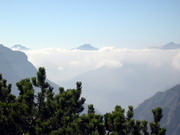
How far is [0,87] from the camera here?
96.1 ft

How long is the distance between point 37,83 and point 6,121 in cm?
580

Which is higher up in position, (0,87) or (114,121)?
(0,87)

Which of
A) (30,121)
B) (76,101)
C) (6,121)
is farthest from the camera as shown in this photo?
(76,101)

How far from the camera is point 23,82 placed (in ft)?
96.3

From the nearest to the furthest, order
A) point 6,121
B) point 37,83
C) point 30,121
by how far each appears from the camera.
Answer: point 6,121 < point 30,121 < point 37,83

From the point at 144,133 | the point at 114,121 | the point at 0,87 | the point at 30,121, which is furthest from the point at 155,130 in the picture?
the point at 0,87

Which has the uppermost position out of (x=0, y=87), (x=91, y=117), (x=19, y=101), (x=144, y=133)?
(x=0, y=87)

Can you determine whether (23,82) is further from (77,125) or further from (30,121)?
(77,125)

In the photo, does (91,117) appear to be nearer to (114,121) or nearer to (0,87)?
(114,121)

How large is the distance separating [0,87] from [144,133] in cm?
1721

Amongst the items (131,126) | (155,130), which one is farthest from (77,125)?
(155,130)

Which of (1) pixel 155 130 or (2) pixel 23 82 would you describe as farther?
(2) pixel 23 82

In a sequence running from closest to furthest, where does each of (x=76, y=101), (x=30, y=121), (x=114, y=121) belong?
(x=114, y=121) < (x=30, y=121) < (x=76, y=101)

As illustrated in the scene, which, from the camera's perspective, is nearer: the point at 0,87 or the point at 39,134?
the point at 39,134
